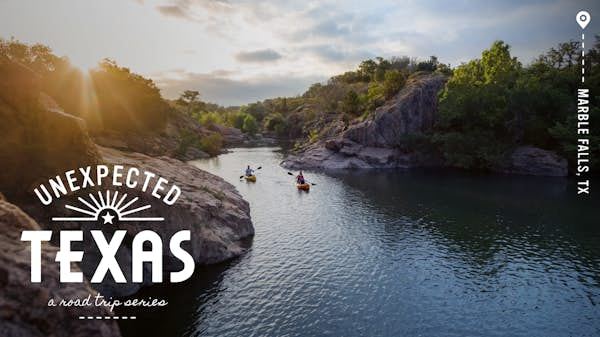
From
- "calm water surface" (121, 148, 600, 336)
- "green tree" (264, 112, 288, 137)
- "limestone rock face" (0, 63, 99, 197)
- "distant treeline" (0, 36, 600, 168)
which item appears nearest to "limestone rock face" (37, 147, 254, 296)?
"calm water surface" (121, 148, 600, 336)

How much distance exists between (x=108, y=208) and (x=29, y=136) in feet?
21.1

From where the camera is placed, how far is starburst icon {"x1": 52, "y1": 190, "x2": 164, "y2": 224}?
75.7ft

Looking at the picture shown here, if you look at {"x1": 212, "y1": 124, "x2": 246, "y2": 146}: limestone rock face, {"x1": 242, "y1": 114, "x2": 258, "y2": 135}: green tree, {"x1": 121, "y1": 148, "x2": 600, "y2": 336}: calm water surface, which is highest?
{"x1": 242, "y1": 114, "x2": 258, "y2": 135}: green tree

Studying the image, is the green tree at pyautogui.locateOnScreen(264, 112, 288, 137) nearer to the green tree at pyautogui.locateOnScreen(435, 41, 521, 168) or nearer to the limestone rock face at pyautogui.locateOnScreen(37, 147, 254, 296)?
the green tree at pyautogui.locateOnScreen(435, 41, 521, 168)

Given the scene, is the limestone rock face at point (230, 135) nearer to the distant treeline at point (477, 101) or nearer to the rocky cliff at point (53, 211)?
the distant treeline at point (477, 101)

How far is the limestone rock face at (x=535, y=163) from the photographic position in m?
68.0

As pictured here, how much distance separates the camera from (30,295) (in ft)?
40.8

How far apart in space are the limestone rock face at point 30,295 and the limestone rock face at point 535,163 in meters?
78.7

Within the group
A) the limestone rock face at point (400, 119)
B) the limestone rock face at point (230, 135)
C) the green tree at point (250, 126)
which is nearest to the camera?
the limestone rock face at point (400, 119)

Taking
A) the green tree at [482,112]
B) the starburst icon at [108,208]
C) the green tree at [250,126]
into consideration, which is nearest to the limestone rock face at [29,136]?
the starburst icon at [108,208]

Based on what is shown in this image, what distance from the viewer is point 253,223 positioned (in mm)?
40500

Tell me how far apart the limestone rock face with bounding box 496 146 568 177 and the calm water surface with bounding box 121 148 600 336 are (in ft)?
65.7

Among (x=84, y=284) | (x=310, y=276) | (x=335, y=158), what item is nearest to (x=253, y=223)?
(x=310, y=276)

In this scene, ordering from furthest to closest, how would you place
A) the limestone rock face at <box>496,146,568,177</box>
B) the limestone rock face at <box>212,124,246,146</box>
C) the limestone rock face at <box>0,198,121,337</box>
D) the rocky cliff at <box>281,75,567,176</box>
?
the limestone rock face at <box>212,124,246,146</box>, the rocky cliff at <box>281,75,567,176</box>, the limestone rock face at <box>496,146,568,177</box>, the limestone rock face at <box>0,198,121,337</box>
